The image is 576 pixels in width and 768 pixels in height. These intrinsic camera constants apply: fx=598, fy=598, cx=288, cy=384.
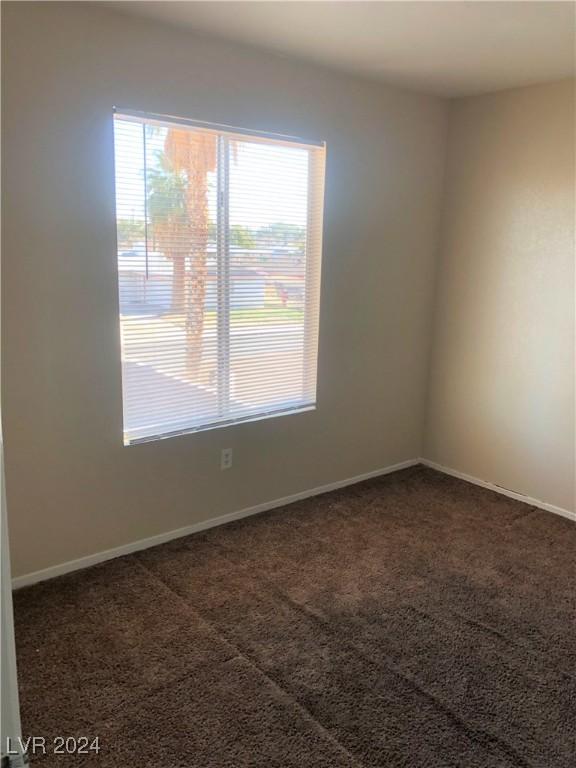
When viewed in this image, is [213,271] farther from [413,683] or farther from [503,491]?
[503,491]

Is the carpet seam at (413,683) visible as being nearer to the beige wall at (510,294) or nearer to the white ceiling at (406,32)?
the beige wall at (510,294)

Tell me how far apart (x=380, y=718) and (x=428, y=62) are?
286cm

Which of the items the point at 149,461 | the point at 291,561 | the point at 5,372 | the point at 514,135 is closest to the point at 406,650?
the point at 291,561

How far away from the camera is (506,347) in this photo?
368cm

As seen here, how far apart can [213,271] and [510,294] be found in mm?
1832

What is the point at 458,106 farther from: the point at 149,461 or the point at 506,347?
the point at 149,461

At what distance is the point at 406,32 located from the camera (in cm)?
249

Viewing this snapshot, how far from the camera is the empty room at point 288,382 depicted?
2074 millimetres

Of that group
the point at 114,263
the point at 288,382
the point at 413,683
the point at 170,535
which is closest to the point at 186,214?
the point at 114,263

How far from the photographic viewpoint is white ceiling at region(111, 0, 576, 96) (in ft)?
7.37

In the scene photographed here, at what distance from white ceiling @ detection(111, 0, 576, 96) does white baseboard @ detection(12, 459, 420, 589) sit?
2.35m

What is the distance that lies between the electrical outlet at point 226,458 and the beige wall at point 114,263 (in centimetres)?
4

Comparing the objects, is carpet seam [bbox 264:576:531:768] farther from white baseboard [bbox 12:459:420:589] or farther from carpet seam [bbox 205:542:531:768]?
white baseboard [bbox 12:459:420:589]

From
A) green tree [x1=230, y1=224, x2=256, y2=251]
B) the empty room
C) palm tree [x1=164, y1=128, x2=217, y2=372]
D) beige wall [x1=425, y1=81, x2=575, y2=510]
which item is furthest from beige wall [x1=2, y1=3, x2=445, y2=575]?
green tree [x1=230, y1=224, x2=256, y2=251]
